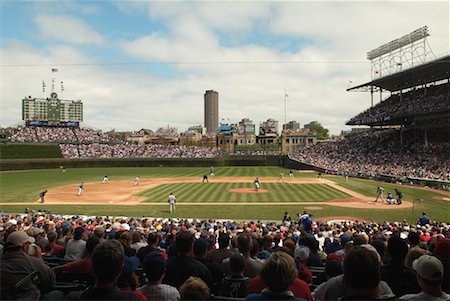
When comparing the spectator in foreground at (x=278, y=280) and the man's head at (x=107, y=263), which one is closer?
the spectator in foreground at (x=278, y=280)

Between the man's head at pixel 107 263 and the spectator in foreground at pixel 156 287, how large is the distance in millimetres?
810

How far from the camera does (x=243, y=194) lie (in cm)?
3341

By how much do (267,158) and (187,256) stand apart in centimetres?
7606

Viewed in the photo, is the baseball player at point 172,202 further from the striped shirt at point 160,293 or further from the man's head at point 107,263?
the man's head at point 107,263

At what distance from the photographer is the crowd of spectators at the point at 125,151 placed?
79.9 meters

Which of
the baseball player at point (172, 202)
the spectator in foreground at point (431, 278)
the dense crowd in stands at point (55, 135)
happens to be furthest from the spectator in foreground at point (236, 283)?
the dense crowd in stands at point (55, 135)

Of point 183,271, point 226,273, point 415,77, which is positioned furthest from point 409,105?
point 183,271

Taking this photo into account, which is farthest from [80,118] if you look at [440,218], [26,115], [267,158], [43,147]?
[440,218]

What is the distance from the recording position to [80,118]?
107 metres

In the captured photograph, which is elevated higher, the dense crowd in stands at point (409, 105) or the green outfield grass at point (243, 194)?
the dense crowd in stands at point (409, 105)

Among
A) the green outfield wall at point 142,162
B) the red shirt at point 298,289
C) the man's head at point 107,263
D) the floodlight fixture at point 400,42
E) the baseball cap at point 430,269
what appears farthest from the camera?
the green outfield wall at point 142,162

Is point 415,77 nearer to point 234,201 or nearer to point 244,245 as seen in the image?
point 234,201

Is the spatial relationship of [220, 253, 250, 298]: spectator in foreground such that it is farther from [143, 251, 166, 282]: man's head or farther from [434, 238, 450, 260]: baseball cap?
[434, 238, 450, 260]: baseball cap

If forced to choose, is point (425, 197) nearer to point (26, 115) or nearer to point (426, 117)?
point (426, 117)
